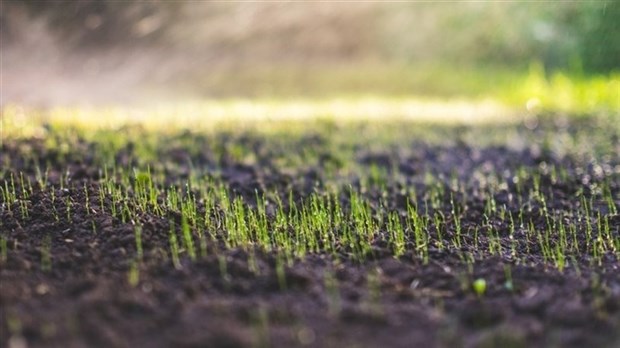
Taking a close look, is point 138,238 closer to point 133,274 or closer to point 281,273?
point 133,274

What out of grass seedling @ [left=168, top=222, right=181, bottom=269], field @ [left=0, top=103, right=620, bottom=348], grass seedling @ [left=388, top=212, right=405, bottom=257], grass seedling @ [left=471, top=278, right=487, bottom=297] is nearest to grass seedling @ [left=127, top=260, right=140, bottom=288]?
field @ [left=0, top=103, right=620, bottom=348]

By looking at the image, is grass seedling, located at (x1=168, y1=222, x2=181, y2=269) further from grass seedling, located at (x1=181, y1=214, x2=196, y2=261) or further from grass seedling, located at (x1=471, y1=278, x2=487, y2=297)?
grass seedling, located at (x1=471, y1=278, x2=487, y2=297)

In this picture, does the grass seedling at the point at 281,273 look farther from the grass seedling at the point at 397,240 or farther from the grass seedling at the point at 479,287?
the grass seedling at the point at 479,287

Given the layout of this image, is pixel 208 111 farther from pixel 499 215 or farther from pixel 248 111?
pixel 499 215

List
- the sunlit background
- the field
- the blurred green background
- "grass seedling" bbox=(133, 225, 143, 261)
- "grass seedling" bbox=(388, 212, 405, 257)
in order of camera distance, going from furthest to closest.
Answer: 1. the blurred green background
2. the sunlit background
3. "grass seedling" bbox=(388, 212, 405, 257)
4. "grass seedling" bbox=(133, 225, 143, 261)
5. the field

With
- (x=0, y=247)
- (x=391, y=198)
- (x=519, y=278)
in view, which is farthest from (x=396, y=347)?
(x=391, y=198)

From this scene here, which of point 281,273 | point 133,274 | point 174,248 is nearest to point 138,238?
point 174,248

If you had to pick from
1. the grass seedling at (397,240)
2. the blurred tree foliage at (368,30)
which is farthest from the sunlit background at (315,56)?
the grass seedling at (397,240)

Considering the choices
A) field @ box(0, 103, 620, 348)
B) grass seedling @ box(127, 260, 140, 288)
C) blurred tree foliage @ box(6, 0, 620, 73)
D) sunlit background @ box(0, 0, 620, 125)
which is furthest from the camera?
blurred tree foliage @ box(6, 0, 620, 73)
